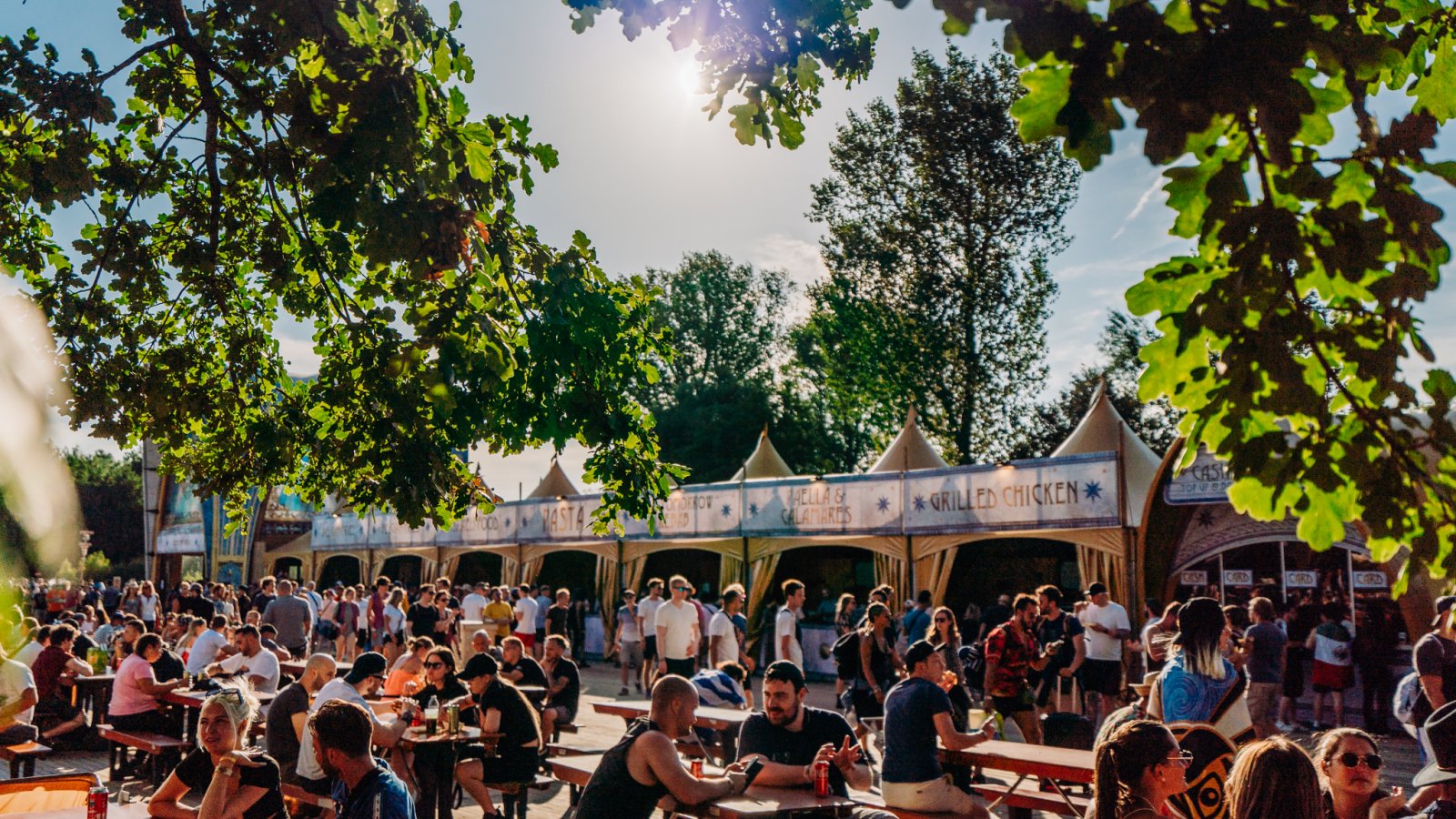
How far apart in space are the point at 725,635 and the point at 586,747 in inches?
82.2

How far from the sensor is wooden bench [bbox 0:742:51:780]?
28.8ft

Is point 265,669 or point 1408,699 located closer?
point 1408,699

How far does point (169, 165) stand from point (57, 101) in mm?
1279

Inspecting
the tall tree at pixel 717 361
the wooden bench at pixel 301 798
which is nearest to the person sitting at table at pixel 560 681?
the wooden bench at pixel 301 798

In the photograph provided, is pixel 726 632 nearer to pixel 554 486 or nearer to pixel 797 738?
pixel 797 738

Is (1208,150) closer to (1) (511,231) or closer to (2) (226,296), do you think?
(1) (511,231)

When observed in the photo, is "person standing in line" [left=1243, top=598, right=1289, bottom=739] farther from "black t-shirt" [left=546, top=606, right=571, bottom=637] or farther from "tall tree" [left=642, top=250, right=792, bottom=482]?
"tall tree" [left=642, top=250, right=792, bottom=482]

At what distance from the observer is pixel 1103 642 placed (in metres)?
11.8

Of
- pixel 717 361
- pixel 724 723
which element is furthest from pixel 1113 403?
pixel 724 723

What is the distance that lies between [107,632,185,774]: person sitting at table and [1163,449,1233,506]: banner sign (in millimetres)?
10937

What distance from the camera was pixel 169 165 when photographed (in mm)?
7402

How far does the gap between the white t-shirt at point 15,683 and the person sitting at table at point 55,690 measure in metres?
1.41

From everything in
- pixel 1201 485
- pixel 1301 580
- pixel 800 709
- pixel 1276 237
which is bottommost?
pixel 800 709

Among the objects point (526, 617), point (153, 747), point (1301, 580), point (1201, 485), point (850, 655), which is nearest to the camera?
point (153, 747)
